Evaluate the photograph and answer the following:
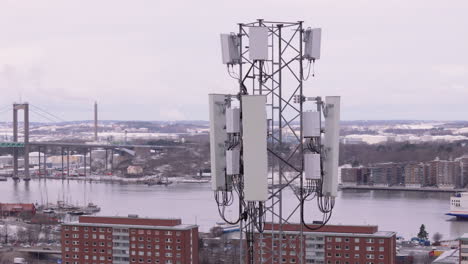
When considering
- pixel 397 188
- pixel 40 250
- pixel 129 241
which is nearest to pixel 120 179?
pixel 397 188

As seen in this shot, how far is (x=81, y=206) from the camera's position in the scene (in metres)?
12.2

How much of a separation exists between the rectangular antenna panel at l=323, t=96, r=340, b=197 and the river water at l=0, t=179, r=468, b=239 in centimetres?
597

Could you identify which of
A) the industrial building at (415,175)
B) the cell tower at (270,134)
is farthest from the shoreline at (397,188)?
the cell tower at (270,134)

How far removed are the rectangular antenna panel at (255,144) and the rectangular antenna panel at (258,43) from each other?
87 millimetres

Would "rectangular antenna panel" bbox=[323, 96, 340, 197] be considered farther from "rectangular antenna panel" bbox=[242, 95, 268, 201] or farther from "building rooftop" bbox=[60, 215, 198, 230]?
"building rooftop" bbox=[60, 215, 198, 230]

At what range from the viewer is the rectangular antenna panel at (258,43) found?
56.8 inches

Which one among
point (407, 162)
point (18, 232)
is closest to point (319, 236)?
point (18, 232)

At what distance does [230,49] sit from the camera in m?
1.47

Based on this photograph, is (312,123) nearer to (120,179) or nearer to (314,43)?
(314,43)

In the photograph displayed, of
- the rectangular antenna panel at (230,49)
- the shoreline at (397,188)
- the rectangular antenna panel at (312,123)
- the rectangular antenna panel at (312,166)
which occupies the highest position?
the rectangular antenna panel at (230,49)

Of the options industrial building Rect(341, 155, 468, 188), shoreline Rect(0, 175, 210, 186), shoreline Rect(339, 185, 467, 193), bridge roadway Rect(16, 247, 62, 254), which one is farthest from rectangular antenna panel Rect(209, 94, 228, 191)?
shoreline Rect(0, 175, 210, 186)

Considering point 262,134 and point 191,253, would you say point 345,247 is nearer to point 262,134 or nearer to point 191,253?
point 191,253

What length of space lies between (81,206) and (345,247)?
760cm

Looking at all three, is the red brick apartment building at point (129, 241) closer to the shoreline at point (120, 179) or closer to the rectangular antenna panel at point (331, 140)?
the rectangular antenna panel at point (331, 140)
